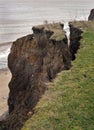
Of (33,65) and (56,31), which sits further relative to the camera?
(33,65)

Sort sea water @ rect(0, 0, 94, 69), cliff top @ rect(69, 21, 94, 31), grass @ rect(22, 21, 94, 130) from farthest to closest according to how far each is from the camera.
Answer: sea water @ rect(0, 0, 94, 69), cliff top @ rect(69, 21, 94, 31), grass @ rect(22, 21, 94, 130)

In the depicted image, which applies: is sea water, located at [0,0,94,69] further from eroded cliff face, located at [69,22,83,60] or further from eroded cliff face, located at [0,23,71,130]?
eroded cliff face, located at [69,22,83,60]

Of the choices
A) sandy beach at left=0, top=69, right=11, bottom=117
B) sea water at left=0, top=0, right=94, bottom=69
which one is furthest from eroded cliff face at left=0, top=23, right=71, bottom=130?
sea water at left=0, top=0, right=94, bottom=69

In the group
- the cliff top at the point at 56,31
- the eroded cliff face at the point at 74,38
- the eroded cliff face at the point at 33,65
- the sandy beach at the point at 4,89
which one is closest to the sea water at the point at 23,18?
the sandy beach at the point at 4,89

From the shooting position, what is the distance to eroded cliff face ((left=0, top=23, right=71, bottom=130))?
12.9 metres

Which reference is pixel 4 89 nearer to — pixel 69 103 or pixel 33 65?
pixel 33 65

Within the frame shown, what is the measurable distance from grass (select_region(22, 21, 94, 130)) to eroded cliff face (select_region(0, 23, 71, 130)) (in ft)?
6.77

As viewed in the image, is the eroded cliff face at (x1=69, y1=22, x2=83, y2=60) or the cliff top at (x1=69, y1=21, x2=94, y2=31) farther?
the cliff top at (x1=69, y1=21, x2=94, y2=31)

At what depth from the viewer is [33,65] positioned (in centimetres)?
1472

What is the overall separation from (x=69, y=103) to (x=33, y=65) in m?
6.36

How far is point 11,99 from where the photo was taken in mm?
16562

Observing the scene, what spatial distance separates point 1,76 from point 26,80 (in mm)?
11269

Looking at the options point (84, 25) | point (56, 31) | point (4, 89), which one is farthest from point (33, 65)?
point (4, 89)

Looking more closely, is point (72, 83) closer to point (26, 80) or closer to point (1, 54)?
point (26, 80)
